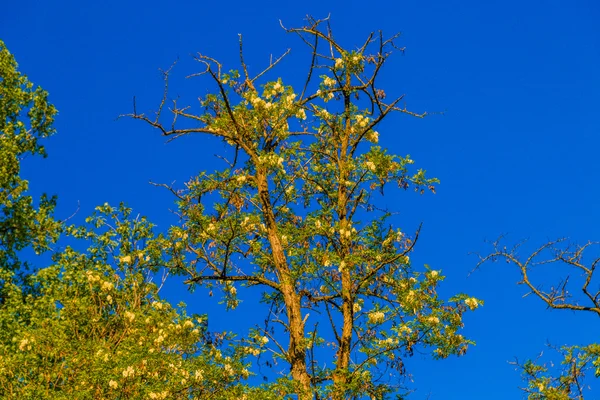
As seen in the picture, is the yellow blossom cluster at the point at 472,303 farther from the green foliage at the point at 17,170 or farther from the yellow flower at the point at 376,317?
the green foliage at the point at 17,170

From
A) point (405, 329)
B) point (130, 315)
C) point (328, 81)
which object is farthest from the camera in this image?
point (130, 315)

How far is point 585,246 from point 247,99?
7455mm

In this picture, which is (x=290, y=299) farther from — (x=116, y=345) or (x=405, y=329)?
(x=116, y=345)

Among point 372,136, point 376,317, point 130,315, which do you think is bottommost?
point 376,317

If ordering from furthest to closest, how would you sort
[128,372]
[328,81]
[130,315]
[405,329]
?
[130,315], [328,81], [128,372], [405,329]

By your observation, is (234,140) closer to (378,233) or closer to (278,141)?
(278,141)

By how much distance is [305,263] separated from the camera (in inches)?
529

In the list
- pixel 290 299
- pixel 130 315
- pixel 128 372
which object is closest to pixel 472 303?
pixel 290 299

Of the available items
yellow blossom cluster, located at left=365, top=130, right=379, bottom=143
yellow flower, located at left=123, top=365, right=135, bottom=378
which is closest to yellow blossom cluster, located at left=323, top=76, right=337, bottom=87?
yellow blossom cluster, located at left=365, top=130, right=379, bottom=143

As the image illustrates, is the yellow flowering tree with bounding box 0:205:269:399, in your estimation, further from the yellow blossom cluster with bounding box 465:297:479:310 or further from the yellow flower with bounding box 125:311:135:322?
the yellow blossom cluster with bounding box 465:297:479:310

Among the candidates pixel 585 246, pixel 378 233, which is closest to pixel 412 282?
pixel 378 233

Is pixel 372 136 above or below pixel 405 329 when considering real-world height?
above

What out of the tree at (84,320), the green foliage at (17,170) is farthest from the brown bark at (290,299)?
the green foliage at (17,170)

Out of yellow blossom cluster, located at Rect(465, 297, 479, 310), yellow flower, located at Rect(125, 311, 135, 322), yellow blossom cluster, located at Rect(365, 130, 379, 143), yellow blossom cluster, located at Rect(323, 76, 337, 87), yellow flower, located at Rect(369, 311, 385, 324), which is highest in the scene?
yellow blossom cluster, located at Rect(323, 76, 337, 87)
